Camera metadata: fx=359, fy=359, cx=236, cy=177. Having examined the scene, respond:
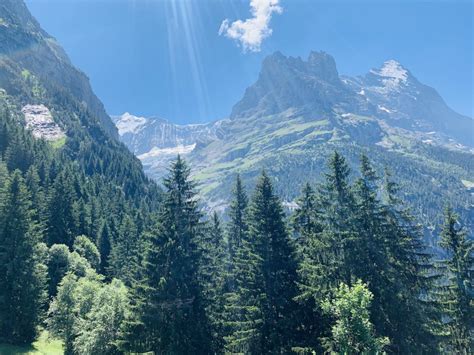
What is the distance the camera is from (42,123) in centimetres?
17800

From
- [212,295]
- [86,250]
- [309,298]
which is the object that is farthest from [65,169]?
[309,298]

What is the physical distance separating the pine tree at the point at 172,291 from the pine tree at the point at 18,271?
13429mm

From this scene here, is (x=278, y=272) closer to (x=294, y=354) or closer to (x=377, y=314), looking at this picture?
(x=294, y=354)

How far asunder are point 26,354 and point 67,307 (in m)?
5.02

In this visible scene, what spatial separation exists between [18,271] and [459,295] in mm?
42632

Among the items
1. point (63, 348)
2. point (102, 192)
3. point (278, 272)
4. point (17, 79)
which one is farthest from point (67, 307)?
point (17, 79)

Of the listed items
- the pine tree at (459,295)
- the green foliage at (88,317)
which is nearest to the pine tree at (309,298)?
the pine tree at (459,295)

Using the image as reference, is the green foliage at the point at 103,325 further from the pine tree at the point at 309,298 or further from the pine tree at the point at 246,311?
the pine tree at the point at 309,298

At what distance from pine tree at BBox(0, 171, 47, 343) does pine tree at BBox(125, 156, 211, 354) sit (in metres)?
13.4

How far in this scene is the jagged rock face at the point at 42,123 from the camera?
16988 centimetres

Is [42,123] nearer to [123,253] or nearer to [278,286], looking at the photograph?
[123,253]

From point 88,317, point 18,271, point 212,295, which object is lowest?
point 88,317

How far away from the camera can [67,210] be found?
67.8 metres

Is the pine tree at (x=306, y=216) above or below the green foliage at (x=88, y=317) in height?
above
